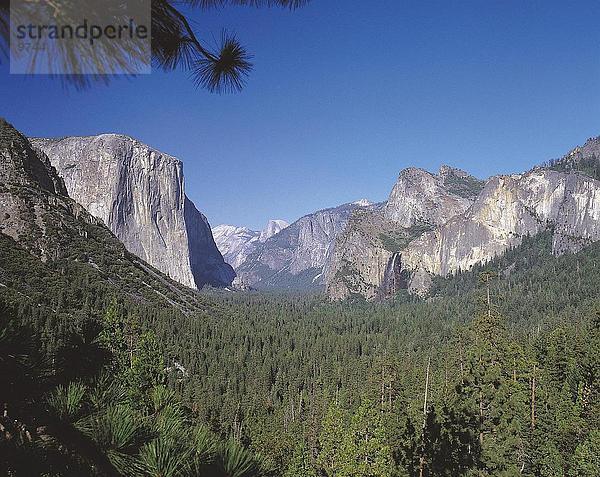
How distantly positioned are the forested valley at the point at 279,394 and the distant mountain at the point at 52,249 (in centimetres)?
107

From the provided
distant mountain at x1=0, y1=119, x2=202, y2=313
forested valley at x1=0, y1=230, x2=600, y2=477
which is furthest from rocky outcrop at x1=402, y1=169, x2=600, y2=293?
distant mountain at x1=0, y1=119, x2=202, y2=313

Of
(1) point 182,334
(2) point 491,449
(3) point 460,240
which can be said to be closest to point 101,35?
(2) point 491,449

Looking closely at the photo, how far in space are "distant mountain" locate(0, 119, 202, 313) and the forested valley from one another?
3.52 ft

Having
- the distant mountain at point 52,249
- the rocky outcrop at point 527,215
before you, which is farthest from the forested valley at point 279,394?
the rocky outcrop at point 527,215

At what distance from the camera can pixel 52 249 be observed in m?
89.4

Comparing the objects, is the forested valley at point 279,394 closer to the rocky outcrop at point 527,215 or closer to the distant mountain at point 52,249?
the distant mountain at point 52,249

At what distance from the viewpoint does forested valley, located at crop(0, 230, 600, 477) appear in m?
2.35

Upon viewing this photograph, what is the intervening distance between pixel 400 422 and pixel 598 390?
650 inches

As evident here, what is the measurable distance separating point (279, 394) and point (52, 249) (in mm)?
58569

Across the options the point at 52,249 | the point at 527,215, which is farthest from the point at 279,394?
the point at 527,215

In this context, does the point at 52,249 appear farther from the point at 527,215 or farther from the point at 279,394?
the point at 527,215

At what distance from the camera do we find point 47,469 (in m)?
2.12

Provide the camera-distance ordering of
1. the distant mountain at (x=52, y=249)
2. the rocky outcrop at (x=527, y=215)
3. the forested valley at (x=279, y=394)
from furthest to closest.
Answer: the rocky outcrop at (x=527, y=215) < the distant mountain at (x=52, y=249) < the forested valley at (x=279, y=394)

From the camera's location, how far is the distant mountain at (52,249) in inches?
2869
